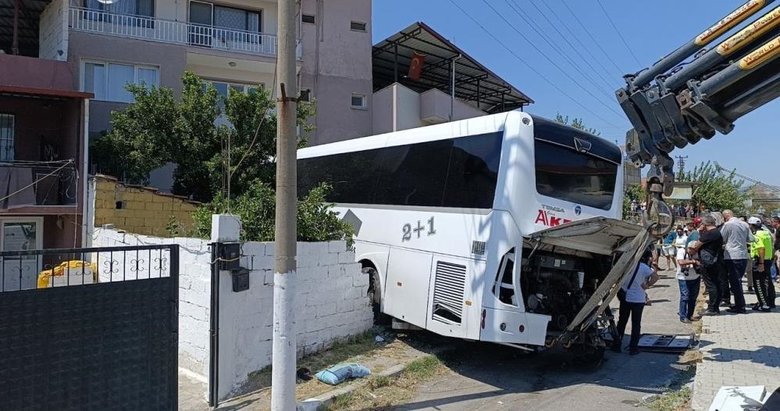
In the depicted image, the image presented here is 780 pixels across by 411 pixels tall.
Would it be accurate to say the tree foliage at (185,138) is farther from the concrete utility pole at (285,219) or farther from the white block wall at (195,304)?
the concrete utility pole at (285,219)

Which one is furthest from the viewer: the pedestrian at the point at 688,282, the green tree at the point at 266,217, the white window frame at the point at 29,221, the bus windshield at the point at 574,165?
the white window frame at the point at 29,221

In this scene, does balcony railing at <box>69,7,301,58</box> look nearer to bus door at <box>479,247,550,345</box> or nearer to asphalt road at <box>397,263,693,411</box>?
asphalt road at <box>397,263,693,411</box>

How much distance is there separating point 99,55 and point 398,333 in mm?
14668

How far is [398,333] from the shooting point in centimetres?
930

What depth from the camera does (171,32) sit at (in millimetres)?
19812

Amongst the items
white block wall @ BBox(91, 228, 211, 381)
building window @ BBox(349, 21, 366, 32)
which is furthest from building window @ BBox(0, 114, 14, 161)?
building window @ BBox(349, 21, 366, 32)

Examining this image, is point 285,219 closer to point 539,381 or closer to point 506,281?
point 506,281

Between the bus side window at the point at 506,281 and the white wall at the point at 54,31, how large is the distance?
642 inches

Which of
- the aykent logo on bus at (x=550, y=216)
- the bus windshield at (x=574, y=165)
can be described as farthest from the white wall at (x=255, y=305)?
the bus windshield at (x=574, y=165)

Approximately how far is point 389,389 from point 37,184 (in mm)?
10916

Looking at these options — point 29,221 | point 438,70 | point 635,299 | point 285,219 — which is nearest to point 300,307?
point 285,219

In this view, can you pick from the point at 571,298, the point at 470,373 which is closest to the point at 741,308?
the point at 571,298

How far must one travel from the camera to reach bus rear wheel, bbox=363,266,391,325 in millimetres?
9383

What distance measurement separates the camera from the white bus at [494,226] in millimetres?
7164
